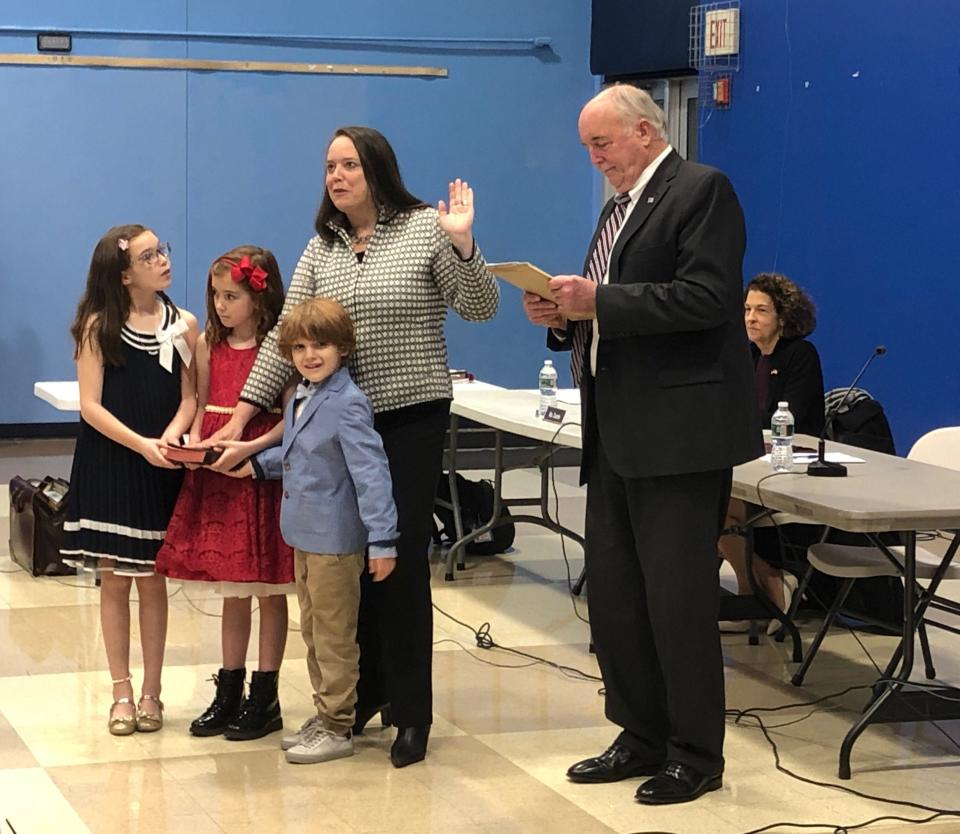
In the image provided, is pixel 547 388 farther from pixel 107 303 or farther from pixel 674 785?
pixel 674 785

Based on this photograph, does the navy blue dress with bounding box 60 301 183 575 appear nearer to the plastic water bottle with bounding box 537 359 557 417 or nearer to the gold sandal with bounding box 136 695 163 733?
the gold sandal with bounding box 136 695 163 733

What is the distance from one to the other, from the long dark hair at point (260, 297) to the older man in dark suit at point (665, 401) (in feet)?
2.64

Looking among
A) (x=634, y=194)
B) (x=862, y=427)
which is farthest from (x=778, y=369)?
(x=634, y=194)

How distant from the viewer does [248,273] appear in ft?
13.5

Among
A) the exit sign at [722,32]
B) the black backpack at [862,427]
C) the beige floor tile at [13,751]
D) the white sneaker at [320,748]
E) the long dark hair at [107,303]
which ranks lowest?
the beige floor tile at [13,751]

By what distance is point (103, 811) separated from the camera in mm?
3670

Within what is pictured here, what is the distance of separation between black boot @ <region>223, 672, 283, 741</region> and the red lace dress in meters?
0.25

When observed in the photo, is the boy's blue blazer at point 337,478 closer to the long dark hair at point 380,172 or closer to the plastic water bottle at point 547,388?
the long dark hair at point 380,172

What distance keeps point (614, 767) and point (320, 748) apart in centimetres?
75

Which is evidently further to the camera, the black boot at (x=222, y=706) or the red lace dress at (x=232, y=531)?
the black boot at (x=222, y=706)

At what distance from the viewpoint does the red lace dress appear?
4.10m

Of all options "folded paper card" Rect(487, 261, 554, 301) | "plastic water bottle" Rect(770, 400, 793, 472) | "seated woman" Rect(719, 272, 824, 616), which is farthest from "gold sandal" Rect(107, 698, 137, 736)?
"seated woman" Rect(719, 272, 824, 616)

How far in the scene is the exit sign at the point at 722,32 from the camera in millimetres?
9166

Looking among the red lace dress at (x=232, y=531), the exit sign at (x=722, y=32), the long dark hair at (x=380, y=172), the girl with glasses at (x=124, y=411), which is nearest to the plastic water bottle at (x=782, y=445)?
the long dark hair at (x=380, y=172)
